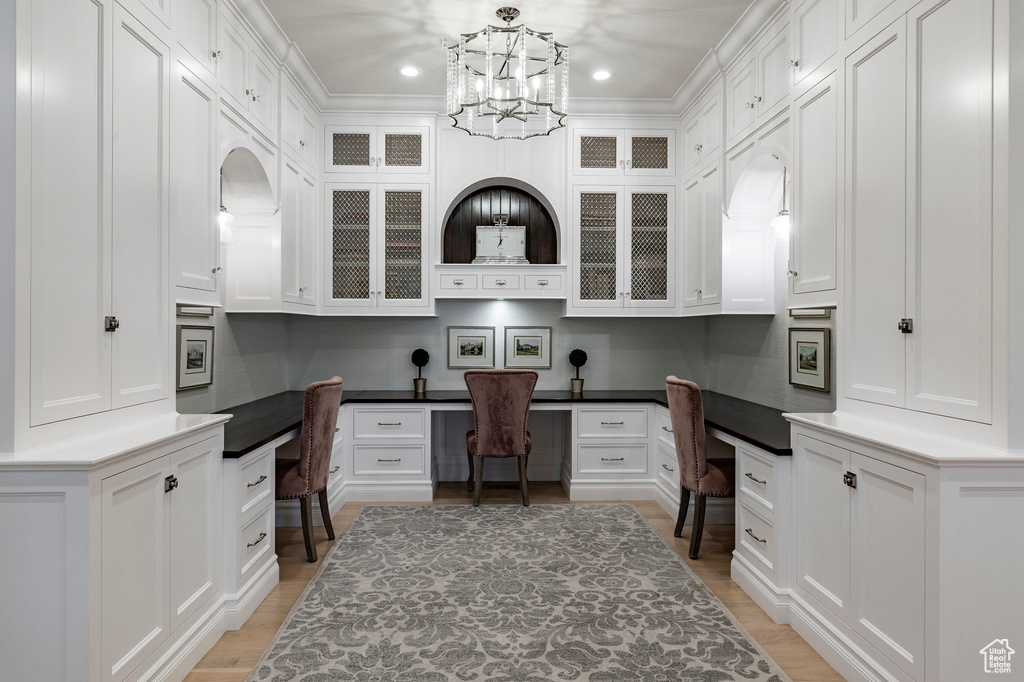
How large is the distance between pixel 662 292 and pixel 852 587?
8.67 ft

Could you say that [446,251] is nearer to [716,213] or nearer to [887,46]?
[716,213]

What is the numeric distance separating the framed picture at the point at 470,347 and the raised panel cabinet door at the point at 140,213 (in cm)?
259

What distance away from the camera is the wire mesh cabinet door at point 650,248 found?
4285 mm

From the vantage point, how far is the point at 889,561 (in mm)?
1789

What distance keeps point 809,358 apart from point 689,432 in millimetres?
742

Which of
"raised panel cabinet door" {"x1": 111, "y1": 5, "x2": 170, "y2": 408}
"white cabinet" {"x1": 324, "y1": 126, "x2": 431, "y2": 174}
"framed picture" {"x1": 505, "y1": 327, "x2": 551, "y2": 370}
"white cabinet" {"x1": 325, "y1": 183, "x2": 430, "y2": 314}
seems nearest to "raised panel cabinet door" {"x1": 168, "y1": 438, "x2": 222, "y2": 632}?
"raised panel cabinet door" {"x1": 111, "y1": 5, "x2": 170, "y2": 408}

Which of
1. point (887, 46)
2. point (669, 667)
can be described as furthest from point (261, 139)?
point (669, 667)

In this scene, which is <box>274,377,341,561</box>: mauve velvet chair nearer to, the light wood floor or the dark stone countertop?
the dark stone countertop

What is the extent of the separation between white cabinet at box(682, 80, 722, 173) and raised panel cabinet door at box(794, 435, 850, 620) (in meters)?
2.15

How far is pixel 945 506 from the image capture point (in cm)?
157

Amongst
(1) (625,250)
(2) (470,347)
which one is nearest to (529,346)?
(2) (470,347)

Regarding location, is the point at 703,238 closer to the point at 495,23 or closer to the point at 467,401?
the point at 495,23

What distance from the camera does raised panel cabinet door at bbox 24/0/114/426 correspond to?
1.53 meters

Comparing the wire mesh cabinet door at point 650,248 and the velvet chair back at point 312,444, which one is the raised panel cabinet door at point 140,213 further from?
the wire mesh cabinet door at point 650,248
